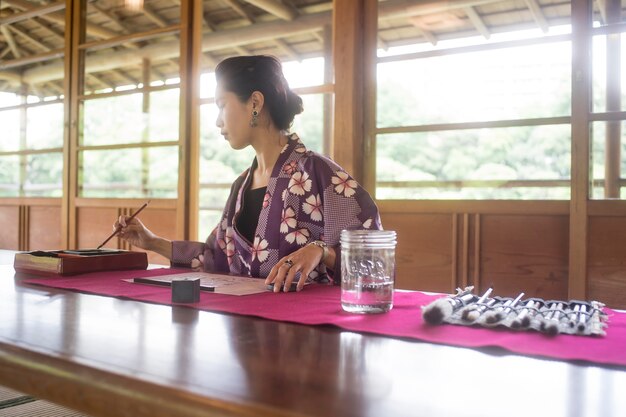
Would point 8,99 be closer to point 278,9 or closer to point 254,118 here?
point 278,9

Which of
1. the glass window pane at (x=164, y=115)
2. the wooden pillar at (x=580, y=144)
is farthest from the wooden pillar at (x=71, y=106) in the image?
the wooden pillar at (x=580, y=144)

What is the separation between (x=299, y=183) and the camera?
172cm

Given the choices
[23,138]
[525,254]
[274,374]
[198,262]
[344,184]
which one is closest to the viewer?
[274,374]

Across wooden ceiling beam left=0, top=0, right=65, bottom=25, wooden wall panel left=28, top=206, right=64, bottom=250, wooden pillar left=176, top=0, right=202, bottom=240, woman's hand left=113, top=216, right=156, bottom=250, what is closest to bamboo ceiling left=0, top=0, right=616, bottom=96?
wooden ceiling beam left=0, top=0, right=65, bottom=25

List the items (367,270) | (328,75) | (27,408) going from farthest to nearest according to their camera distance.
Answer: (328,75)
(27,408)
(367,270)

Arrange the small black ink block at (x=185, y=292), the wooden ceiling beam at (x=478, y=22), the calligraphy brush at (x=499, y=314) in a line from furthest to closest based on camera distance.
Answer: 1. the wooden ceiling beam at (x=478, y=22)
2. the small black ink block at (x=185, y=292)
3. the calligraphy brush at (x=499, y=314)

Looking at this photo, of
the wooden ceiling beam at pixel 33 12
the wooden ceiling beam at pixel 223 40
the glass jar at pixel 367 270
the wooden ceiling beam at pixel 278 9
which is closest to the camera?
the glass jar at pixel 367 270

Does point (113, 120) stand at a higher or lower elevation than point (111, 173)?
higher

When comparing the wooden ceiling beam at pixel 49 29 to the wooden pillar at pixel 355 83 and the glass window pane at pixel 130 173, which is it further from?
the wooden pillar at pixel 355 83

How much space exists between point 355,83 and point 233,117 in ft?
4.01

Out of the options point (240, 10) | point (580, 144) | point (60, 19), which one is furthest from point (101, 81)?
point (580, 144)

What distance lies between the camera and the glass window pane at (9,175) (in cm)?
515

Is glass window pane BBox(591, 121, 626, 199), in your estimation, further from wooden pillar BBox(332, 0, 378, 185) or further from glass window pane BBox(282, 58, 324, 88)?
glass window pane BBox(282, 58, 324, 88)

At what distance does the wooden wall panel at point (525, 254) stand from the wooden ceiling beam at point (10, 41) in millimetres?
4287
